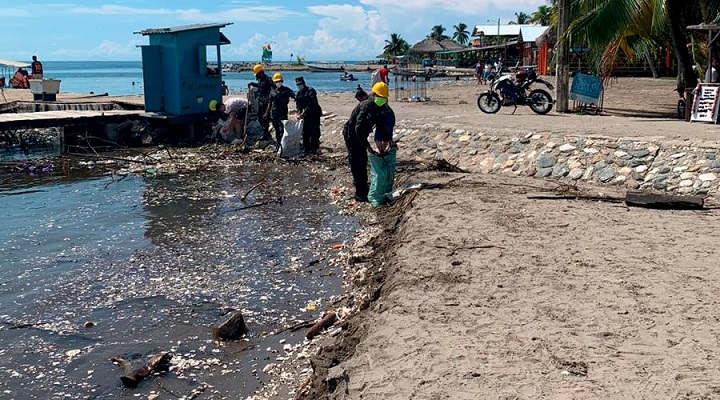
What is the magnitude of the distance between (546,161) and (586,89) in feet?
23.5

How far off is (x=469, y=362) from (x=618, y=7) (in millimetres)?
13545

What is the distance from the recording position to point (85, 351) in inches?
241

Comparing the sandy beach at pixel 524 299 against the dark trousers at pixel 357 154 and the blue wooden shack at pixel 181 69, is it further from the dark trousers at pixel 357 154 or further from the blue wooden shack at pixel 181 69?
the blue wooden shack at pixel 181 69

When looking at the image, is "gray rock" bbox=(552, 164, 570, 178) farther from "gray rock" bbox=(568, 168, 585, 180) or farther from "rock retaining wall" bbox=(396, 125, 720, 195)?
"gray rock" bbox=(568, 168, 585, 180)

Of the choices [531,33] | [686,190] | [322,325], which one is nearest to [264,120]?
[686,190]

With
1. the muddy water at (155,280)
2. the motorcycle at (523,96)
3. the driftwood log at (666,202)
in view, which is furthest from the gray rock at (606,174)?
the motorcycle at (523,96)

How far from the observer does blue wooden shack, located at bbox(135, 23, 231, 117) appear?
18.5 metres

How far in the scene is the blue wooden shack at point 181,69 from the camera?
18.5 m

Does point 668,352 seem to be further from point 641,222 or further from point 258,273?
point 258,273

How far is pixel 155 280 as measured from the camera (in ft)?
26.3

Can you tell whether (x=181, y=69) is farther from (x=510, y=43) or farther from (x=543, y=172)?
(x=510, y=43)

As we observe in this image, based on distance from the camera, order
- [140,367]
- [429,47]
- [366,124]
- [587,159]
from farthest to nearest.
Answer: [429,47] < [587,159] < [366,124] < [140,367]

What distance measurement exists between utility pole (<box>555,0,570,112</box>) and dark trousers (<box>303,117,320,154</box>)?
662cm

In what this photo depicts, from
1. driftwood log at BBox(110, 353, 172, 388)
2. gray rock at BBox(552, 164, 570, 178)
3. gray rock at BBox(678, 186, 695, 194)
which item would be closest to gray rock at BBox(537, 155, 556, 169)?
gray rock at BBox(552, 164, 570, 178)
